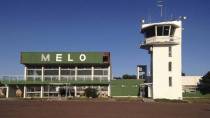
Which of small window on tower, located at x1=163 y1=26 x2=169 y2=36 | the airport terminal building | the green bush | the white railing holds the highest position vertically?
small window on tower, located at x1=163 y1=26 x2=169 y2=36

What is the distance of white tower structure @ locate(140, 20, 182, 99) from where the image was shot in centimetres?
7250

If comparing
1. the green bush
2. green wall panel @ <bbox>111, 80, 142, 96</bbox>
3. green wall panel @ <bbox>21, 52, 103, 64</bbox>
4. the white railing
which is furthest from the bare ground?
green wall panel @ <bbox>21, 52, 103, 64</bbox>

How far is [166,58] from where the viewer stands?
7312 cm

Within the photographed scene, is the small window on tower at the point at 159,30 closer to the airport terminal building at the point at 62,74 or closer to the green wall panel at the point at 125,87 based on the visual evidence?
the green wall panel at the point at 125,87

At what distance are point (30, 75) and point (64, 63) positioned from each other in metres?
8.55

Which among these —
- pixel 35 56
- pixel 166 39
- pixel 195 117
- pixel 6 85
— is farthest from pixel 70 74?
pixel 195 117

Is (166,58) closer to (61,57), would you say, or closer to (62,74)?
(61,57)

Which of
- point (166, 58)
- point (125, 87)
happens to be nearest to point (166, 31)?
point (166, 58)

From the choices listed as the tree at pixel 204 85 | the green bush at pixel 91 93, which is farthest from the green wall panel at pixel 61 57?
the tree at pixel 204 85

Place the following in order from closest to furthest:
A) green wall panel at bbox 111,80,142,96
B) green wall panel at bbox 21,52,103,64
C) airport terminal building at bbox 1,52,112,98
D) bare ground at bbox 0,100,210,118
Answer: bare ground at bbox 0,100,210,118, green wall panel at bbox 111,80,142,96, airport terminal building at bbox 1,52,112,98, green wall panel at bbox 21,52,103,64

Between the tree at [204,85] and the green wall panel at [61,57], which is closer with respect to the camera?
the green wall panel at [61,57]

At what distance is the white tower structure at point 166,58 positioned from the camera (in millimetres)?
72500

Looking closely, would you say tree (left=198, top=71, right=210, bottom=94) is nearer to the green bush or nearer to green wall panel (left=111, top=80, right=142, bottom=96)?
green wall panel (left=111, top=80, right=142, bottom=96)

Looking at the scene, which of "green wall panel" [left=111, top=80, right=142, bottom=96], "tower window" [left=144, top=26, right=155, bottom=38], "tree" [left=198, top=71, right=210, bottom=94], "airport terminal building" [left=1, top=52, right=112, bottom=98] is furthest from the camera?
"tree" [left=198, top=71, right=210, bottom=94]
